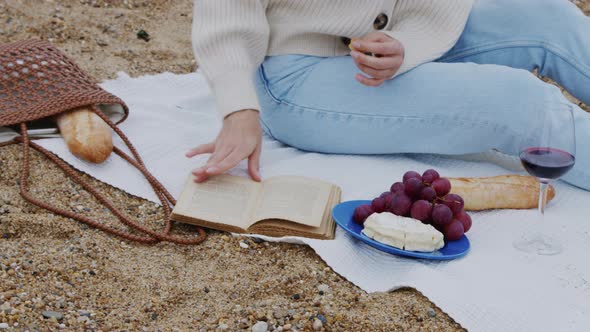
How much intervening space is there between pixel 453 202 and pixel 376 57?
1.46 feet

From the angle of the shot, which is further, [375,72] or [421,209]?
[375,72]

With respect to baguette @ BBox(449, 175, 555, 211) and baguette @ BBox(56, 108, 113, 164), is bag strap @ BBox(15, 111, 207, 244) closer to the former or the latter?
baguette @ BBox(56, 108, 113, 164)

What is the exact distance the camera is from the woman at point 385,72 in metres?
2.12

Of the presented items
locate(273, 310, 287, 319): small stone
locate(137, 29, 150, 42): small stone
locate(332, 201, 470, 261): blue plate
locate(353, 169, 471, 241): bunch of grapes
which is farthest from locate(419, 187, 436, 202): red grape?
locate(137, 29, 150, 42): small stone

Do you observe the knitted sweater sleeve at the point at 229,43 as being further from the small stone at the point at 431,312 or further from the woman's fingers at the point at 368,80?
the small stone at the point at 431,312

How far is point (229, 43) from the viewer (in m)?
2.17

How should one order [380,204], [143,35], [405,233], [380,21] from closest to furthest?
[405,233]
[380,204]
[380,21]
[143,35]

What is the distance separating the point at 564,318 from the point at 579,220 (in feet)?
1.40

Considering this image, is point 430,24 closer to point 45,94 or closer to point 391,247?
point 391,247

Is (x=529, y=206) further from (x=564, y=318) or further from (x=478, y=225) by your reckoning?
(x=564, y=318)

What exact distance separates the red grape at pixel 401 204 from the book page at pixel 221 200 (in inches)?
13.3

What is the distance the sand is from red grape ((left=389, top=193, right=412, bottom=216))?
194mm

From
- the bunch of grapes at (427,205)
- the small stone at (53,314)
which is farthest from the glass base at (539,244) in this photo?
the small stone at (53,314)

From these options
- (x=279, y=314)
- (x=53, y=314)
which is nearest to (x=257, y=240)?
(x=279, y=314)
